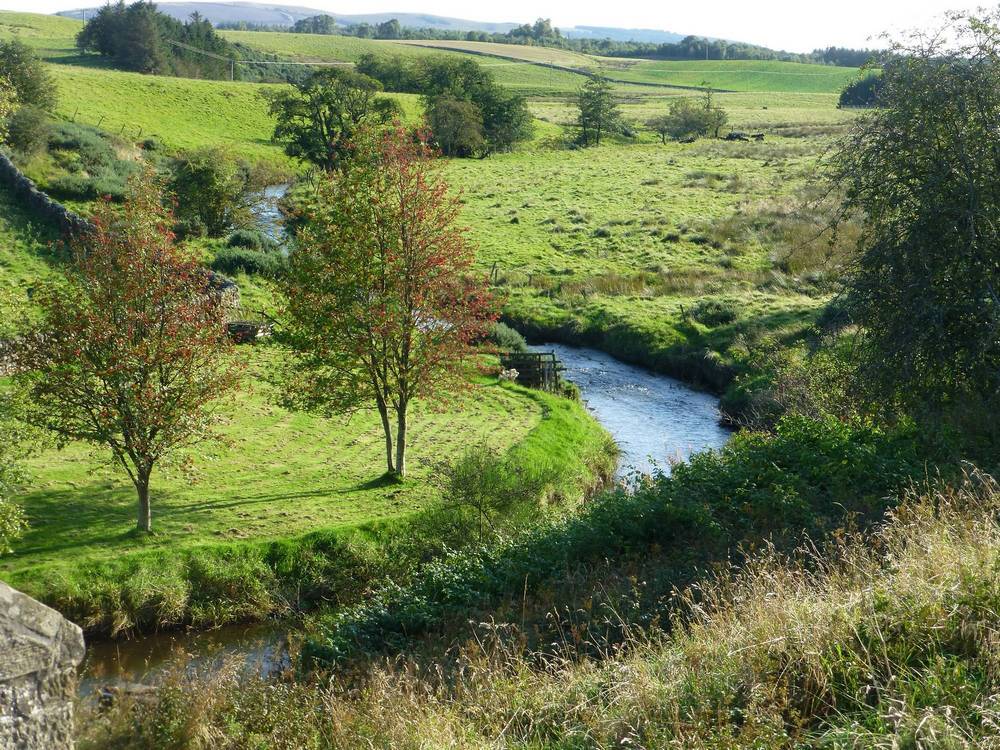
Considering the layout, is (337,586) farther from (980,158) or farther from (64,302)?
(980,158)

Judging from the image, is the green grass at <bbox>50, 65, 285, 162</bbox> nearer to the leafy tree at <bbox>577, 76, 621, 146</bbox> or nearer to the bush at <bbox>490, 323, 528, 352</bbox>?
the leafy tree at <bbox>577, 76, 621, 146</bbox>

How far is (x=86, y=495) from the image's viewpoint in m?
20.6

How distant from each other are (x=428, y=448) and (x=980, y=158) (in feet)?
51.6

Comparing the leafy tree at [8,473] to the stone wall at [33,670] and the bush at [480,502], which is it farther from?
the stone wall at [33,670]

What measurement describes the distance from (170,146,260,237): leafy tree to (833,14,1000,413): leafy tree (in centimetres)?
3844

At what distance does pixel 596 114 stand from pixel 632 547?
10218cm

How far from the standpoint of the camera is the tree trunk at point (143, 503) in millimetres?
18656

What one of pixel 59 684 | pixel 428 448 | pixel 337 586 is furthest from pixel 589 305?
pixel 59 684

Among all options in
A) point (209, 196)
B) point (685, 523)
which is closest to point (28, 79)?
point (209, 196)

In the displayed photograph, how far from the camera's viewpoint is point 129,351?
17.6 metres

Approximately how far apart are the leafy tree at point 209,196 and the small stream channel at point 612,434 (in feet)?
6.67

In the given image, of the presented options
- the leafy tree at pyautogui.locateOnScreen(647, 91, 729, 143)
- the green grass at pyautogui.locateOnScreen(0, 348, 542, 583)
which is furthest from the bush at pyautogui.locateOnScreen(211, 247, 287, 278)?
the leafy tree at pyautogui.locateOnScreen(647, 91, 729, 143)

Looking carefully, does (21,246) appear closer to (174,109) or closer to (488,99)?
(174,109)

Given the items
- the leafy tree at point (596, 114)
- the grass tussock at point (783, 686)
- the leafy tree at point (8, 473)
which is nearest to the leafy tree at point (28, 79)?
the leafy tree at point (8, 473)
